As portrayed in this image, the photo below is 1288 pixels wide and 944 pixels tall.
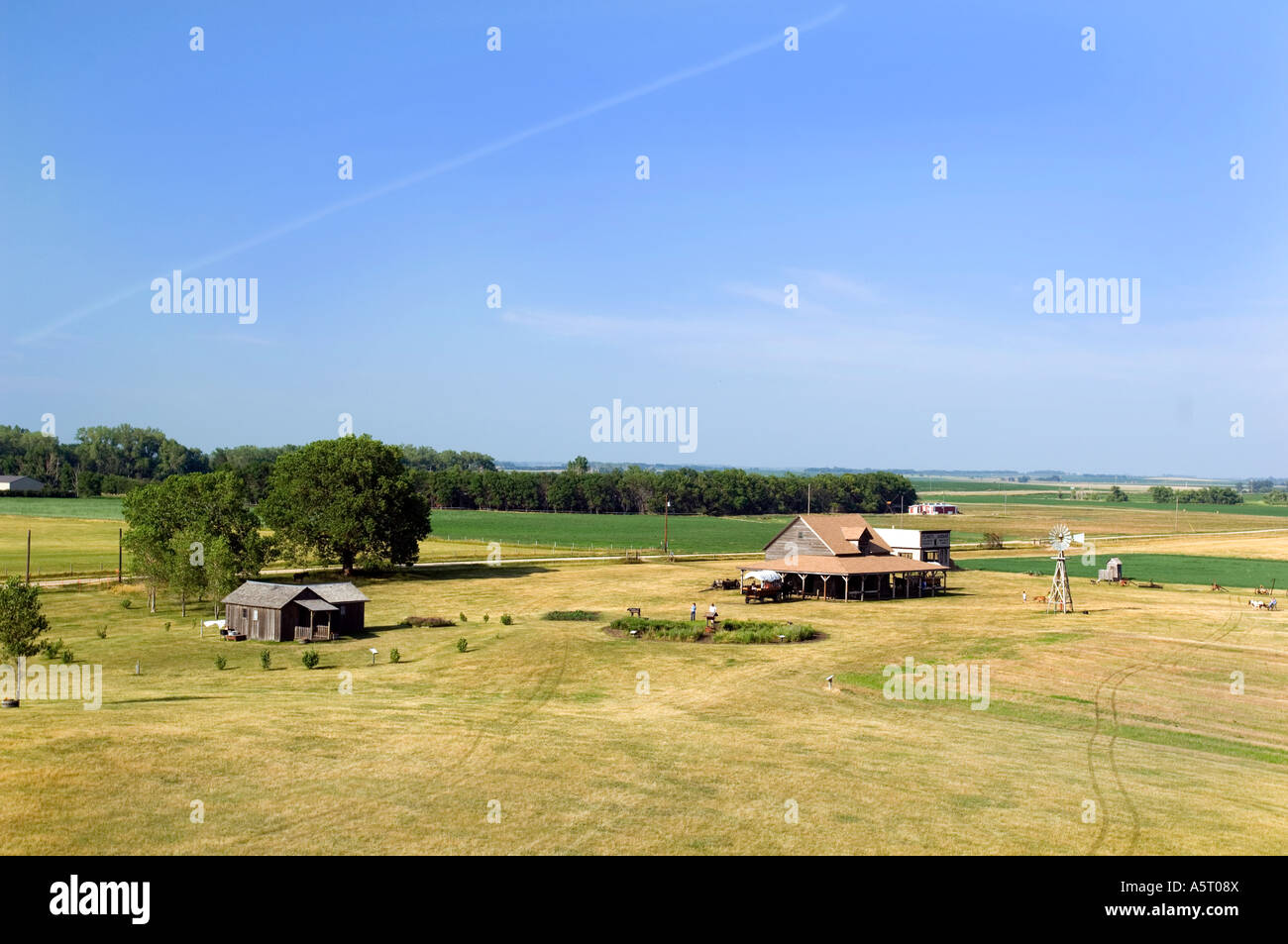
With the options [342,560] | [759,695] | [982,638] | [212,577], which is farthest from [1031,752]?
[342,560]

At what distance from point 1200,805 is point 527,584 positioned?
6189 cm

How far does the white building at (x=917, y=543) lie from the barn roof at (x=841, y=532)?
2874 millimetres

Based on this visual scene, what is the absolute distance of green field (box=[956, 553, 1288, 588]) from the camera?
8625cm

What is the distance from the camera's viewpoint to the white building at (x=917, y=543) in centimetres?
8462

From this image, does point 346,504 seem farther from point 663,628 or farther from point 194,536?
point 663,628

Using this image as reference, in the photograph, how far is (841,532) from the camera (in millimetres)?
79875

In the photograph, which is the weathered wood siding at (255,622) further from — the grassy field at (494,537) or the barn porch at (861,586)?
the barn porch at (861,586)

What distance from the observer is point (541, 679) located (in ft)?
136

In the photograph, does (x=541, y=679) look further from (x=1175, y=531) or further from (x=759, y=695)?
(x=1175, y=531)

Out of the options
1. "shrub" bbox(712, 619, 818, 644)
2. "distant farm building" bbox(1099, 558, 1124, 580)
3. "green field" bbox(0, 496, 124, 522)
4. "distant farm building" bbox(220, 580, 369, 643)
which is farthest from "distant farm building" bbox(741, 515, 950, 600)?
"green field" bbox(0, 496, 124, 522)

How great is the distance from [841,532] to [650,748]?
177ft

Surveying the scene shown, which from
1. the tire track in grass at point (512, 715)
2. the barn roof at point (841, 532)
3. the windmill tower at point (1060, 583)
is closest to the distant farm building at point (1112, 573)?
the windmill tower at point (1060, 583)

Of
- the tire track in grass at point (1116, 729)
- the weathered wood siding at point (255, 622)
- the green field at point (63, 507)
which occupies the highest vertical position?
the green field at point (63, 507)

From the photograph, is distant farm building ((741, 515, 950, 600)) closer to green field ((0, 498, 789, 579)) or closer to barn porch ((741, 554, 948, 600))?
barn porch ((741, 554, 948, 600))
